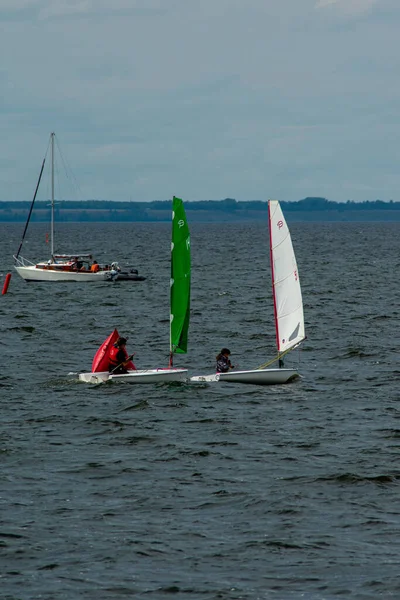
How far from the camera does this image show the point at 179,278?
37.3 meters

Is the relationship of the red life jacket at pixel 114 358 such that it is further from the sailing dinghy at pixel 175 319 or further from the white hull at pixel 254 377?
the white hull at pixel 254 377

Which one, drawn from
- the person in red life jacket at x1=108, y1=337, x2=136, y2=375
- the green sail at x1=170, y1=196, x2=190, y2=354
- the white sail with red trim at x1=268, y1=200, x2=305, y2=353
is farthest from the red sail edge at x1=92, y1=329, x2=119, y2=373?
the white sail with red trim at x1=268, y1=200, x2=305, y2=353

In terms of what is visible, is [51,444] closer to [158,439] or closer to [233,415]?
[158,439]

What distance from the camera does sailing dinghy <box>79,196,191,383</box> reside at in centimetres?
3641

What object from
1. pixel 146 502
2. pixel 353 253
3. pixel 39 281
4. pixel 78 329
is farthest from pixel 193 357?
pixel 353 253

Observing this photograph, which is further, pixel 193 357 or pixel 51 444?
pixel 193 357

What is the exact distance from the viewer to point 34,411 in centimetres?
3284

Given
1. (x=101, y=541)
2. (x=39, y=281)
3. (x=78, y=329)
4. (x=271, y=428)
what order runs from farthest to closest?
(x=39, y=281), (x=78, y=329), (x=271, y=428), (x=101, y=541)

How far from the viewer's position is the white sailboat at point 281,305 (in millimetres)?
37125

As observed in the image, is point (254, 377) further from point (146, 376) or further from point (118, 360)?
point (118, 360)

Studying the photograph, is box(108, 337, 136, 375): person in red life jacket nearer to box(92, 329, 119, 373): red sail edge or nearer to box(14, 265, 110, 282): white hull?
box(92, 329, 119, 373): red sail edge

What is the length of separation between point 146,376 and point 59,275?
162 ft

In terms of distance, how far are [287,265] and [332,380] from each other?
15.1 ft

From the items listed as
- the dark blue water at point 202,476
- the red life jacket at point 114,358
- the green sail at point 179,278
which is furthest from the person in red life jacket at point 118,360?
the green sail at point 179,278
